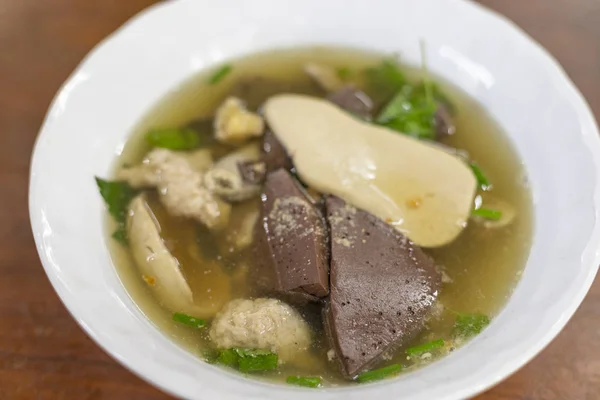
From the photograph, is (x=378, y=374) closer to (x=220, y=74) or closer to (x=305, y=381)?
(x=305, y=381)

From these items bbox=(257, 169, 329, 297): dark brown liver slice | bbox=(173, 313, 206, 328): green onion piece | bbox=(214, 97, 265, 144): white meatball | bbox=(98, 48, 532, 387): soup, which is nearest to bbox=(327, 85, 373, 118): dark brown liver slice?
bbox=(98, 48, 532, 387): soup

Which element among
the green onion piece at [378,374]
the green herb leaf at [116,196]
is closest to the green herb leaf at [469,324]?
the green onion piece at [378,374]

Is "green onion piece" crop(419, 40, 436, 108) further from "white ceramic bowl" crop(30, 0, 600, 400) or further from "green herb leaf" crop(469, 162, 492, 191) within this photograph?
"green herb leaf" crop(469, 162, 492, 191)

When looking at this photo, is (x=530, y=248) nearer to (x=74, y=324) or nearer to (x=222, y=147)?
(x=222, y=147)

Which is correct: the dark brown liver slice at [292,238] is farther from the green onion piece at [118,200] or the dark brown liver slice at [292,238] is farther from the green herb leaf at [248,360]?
the green onion piece at [118,200]

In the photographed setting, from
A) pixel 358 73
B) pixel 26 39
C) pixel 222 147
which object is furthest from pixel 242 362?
pixel 26 39
